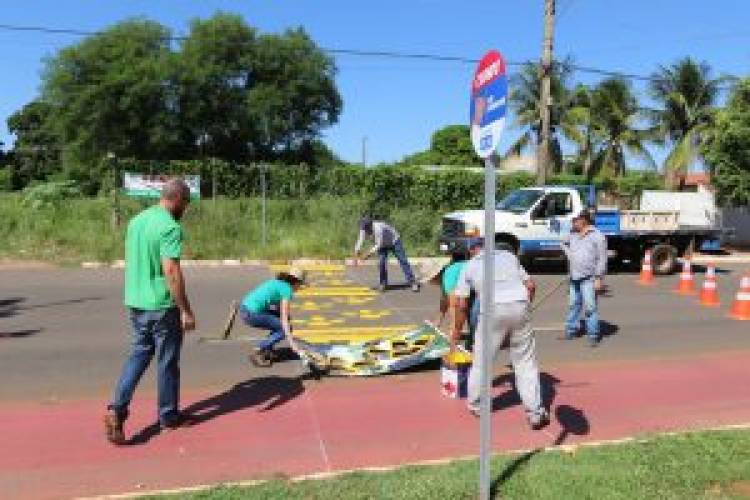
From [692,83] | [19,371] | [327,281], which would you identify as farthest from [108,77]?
[19,371]

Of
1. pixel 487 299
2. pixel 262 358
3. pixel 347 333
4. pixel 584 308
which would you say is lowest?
pixel 347 333

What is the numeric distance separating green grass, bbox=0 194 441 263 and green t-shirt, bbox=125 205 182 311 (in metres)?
15.3

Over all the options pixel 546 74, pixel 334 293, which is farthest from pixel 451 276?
pixel 546 74

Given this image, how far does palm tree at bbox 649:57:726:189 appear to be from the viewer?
38.5 metres

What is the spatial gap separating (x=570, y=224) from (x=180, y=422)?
46.7ft

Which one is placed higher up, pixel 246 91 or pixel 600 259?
pixel 246 91

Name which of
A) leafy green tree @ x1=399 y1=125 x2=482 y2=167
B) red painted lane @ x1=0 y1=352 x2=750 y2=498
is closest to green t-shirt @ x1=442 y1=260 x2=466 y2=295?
red painted lane @ x1=0 y1=352 x2=750 y2=498

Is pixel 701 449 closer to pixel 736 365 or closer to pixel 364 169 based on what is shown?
pixel 736 365

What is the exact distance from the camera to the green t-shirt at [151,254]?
6164 millimetres

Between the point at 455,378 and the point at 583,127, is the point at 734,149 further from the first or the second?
the point at 455,378

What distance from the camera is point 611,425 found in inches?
279

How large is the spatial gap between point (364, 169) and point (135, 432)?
2038 centimetres

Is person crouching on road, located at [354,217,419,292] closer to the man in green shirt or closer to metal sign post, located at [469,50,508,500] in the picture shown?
the man in green shirt

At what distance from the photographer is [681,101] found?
3872 centimetres
